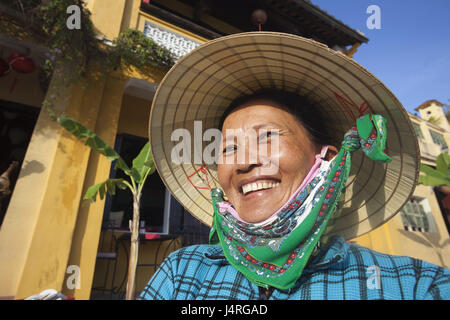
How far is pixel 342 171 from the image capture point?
99 cm

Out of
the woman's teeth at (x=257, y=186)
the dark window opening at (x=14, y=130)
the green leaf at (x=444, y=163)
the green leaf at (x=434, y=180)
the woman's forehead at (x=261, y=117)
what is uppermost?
the dark window opening at (x=14, y=130)

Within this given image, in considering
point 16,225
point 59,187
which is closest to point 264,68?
point 59,187

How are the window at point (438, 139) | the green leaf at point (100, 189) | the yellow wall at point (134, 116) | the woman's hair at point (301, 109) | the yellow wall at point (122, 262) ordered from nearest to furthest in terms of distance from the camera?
the woman's hair at point (301, 109) < the green leaf at point (100, 189) < the yellow wall at point (122, 262) < the yellow wall at point (134, 116) < the window at point (438, 139)

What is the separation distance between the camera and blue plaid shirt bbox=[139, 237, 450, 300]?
0.82 meters

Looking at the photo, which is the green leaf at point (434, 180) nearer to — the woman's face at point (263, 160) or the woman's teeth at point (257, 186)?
the woman's face at point (263, 160)

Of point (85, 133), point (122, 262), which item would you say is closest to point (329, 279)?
point (85, 133)

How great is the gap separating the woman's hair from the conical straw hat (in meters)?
0.04

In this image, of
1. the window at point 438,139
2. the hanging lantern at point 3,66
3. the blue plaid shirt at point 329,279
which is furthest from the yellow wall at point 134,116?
the window at point 438,139

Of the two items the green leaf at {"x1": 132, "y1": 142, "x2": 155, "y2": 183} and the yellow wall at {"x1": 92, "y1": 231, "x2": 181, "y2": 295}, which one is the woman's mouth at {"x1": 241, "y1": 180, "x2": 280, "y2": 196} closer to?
the green leaf at {"x1": 132, "y1": 142, "x2": 155, "y2": 183}

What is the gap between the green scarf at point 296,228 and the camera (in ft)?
2.95

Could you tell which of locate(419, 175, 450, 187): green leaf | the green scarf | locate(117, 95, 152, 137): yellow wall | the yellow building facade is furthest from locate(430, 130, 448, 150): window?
the green scarf

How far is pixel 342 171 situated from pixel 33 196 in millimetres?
3886

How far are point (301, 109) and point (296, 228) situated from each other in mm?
765

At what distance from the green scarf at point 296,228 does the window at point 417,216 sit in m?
8.36
